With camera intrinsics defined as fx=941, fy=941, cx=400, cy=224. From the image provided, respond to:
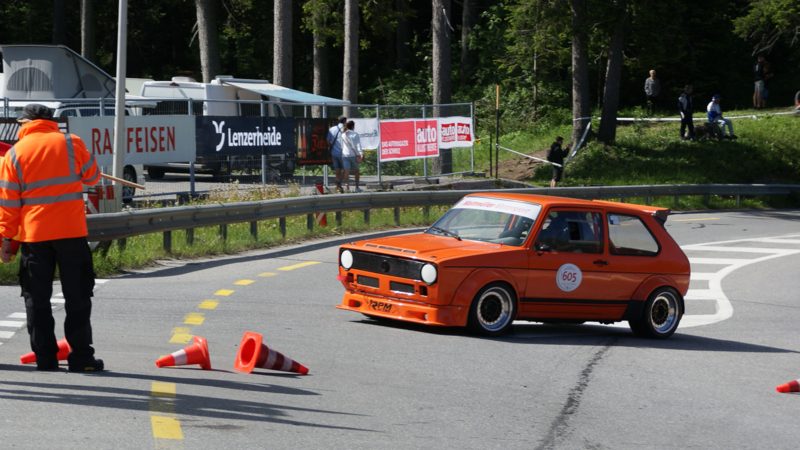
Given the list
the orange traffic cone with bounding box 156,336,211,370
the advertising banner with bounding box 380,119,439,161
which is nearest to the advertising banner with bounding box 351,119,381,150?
the advertising banner with bounding box 380,119,439,161

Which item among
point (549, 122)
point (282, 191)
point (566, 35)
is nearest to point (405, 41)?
point (549, 122)

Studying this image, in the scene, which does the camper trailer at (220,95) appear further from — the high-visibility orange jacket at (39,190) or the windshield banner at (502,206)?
the high-visibility orange jacket at (39,190)

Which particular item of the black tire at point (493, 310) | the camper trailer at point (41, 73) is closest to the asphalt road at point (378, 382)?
the black tire at point (493, 310)

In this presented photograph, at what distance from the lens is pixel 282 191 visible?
19.8 meters

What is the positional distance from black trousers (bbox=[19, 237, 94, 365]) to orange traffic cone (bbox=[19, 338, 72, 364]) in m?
0.25

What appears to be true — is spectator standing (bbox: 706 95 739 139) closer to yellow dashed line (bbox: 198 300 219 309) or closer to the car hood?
the car hood

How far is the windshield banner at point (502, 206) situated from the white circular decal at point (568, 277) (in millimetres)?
596

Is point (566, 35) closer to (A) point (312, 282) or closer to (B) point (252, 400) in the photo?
(A) point (312, 282)

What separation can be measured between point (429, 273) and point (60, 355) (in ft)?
10.6

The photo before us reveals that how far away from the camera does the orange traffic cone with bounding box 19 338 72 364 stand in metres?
6.87

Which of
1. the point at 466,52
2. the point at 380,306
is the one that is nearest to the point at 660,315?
the point at 380,306

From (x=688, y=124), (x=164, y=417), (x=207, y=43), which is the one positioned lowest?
(x=164, y=417)

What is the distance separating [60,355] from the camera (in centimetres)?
701

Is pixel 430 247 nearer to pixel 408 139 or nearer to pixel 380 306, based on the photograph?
pixel 380 306
